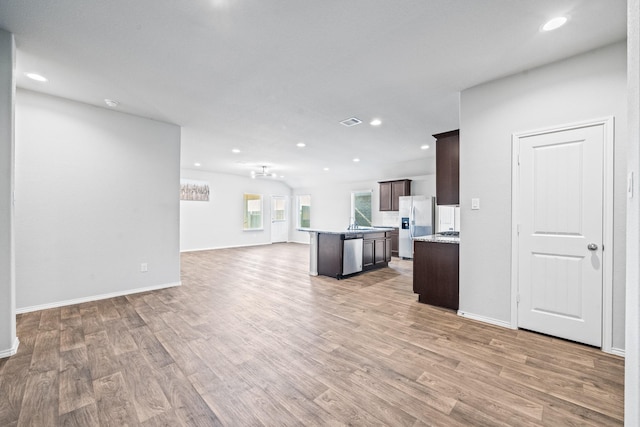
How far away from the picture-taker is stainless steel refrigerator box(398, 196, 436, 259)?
7.01 meters

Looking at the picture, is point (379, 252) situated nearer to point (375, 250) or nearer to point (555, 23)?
point (375, 250)

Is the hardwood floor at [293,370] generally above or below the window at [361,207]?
below

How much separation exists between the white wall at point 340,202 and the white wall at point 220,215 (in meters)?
1.81

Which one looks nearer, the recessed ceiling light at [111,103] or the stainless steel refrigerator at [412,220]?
the recessed ceiling light at [111,103]

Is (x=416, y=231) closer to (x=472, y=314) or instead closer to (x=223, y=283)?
(x=472, y=314)

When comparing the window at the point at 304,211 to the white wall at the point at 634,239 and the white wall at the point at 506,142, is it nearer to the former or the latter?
the white wall at the point at 506,142

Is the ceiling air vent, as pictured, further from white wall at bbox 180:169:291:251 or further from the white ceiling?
white wall at bbox 180:169:291:251

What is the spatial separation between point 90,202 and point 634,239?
512 centimetres

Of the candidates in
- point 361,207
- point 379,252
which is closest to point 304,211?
point 361,207

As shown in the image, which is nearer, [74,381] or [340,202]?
[74,381]

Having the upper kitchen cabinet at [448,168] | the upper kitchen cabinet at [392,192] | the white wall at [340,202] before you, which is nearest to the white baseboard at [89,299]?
the upper kitchen cabinet at [448,168]

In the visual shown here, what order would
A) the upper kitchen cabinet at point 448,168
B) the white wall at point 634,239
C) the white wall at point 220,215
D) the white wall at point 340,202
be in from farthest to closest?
the white wall at point 220,215, the white wall at point 340,202, the upper kitchen cabinet at point 448,168, the white wall at point 634,239

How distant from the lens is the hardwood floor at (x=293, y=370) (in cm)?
161

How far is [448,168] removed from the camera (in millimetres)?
3590
